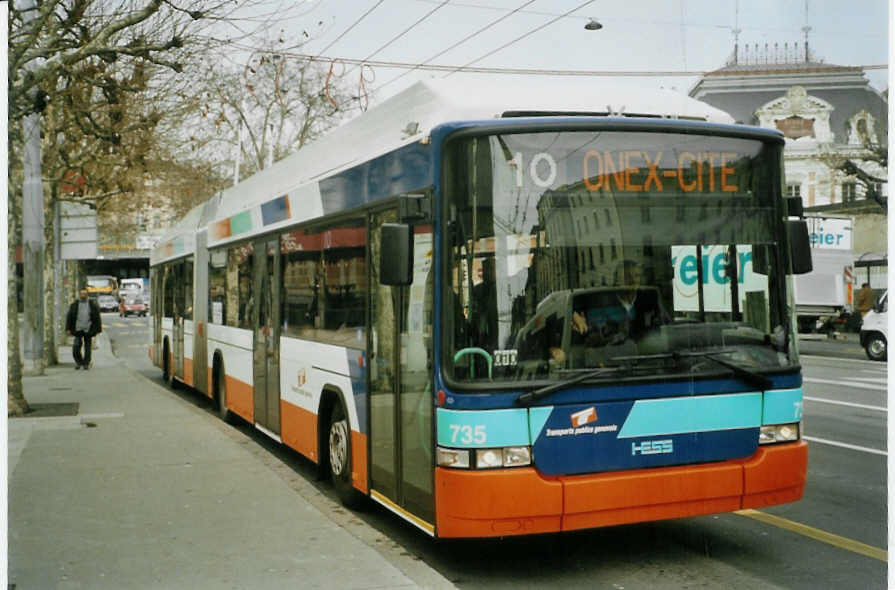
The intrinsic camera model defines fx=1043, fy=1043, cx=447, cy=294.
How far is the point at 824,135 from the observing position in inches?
758

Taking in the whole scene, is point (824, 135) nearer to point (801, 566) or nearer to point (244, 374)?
point (244, 374)

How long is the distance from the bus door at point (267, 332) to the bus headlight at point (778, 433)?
511 centimetres

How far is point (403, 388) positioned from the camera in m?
6.47

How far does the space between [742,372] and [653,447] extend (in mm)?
700

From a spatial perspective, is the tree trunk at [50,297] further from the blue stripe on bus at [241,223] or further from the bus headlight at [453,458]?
the bus headlight at [453,458]

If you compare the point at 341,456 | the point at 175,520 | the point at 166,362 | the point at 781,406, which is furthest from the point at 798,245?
the point at 166,362

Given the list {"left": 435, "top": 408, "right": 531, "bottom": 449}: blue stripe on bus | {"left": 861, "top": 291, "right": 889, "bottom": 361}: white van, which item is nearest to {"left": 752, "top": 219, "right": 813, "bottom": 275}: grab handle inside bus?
{"left": 435, "top": 408, "right": 531, "bottom": 449}: blue stripe on bus

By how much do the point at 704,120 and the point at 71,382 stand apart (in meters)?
16.1

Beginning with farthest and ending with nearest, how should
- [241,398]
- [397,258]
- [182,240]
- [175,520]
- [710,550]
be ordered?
[182,240]
[241,398]
[175,520]
[710,550]
[397,258]

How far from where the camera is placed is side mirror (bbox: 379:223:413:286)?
5.68 metres

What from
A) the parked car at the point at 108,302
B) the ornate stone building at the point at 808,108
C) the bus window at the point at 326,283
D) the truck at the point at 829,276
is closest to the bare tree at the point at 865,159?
the ornate stone building at the point at 808,108

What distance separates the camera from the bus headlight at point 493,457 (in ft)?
18.3

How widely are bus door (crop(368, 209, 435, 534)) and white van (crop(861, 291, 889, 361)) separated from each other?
1854 centimetres

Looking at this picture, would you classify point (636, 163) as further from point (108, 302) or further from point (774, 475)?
point (108, 302)
